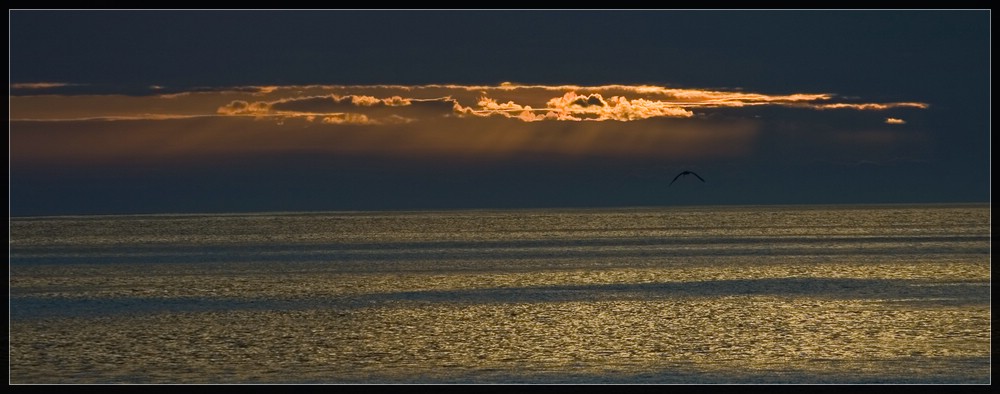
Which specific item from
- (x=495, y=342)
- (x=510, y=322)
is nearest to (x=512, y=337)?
(x=495, y=342)

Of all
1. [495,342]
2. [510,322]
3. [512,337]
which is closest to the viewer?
[495,342]

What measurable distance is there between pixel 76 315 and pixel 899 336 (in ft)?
72.5

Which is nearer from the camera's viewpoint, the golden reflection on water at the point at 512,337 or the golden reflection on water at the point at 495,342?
the golden reflection on water at the point at 512,337

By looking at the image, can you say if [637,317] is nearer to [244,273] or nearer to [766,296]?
[766,296]

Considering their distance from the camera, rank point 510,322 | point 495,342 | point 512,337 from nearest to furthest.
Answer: point 495,342 < point 512,337 < point 510,322

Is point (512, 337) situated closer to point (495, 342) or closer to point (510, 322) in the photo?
point (495, 342)

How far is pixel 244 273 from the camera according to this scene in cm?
5534

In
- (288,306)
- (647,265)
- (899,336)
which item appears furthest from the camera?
(647,265)

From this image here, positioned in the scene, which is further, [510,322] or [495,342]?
[510,322]

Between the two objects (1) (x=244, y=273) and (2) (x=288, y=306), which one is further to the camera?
(1) (x=244, y=273)

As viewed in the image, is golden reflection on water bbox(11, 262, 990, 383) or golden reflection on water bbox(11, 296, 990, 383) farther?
golden reflection on water bbox(11, 296, 990, 383)
